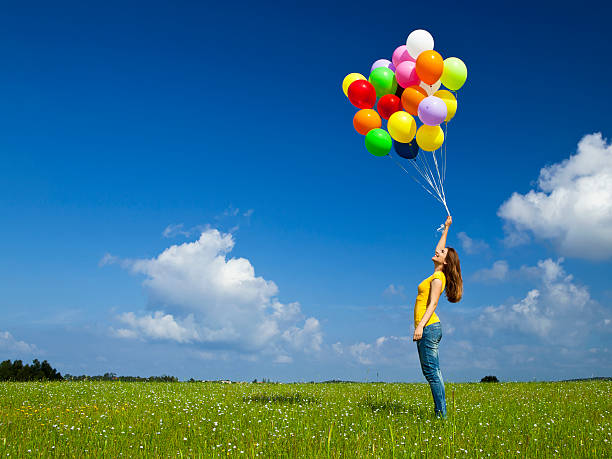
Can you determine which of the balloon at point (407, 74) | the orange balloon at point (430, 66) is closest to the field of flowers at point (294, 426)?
the orange balloon at point (430, 66)

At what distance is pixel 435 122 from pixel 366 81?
98.7 inches

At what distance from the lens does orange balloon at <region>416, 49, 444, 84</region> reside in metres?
11.8

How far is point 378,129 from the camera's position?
1277cm

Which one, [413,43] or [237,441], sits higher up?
[413,43]

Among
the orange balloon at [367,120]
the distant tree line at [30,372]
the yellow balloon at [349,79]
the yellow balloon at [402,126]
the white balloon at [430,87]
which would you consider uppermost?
the yellow balloon at [349,79]

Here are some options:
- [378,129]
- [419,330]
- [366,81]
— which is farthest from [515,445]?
[366,81]

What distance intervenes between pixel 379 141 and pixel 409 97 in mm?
1361

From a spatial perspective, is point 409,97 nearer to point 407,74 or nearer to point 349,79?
point 407,74

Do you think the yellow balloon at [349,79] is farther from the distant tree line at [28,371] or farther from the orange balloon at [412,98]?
the distant tree line at [28,371]

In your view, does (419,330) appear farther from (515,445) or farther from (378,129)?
(378,129)

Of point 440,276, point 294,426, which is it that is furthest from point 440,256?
point 294,426

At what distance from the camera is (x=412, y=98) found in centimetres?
1220

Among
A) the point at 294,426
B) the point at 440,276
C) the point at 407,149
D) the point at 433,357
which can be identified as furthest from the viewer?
the point at 407,149

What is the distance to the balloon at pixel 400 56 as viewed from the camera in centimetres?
1295
